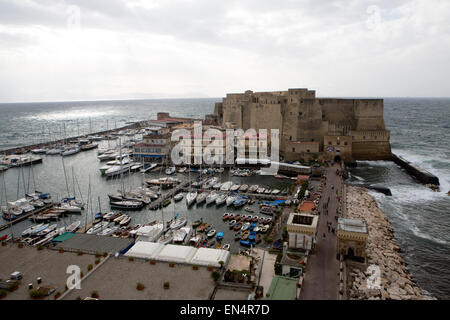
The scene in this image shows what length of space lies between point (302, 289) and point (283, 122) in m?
44.3

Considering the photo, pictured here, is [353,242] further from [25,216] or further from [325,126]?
[325,126]

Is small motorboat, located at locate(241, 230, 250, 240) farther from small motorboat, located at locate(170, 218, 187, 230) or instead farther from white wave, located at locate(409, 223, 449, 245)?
white wave, located at locate(409, 223, 449, 245)

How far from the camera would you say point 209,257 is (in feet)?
70.0

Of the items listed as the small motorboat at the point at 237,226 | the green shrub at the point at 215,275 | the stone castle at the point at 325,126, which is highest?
the stone castle at the point at 325,126

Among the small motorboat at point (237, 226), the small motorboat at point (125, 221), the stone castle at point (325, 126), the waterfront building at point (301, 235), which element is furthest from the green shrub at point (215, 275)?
the stone castle at point (325, 126)

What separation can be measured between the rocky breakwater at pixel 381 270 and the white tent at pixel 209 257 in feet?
28.1

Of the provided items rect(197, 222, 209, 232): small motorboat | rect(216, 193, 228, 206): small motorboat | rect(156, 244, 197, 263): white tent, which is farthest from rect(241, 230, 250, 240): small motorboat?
rect(216, 193, 228, 206): small motorboat

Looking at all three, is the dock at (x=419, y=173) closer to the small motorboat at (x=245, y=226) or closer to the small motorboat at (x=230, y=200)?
the small motorboat at (x=230, y=200)

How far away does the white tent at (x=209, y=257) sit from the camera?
20.7 m

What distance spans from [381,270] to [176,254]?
51.0 feet

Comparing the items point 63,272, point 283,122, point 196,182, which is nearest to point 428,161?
point 283,122

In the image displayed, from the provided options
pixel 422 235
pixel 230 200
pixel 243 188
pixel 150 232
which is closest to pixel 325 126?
pixel 243 188

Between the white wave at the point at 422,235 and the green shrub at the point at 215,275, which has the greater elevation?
the green shrub at the point at 215,275
